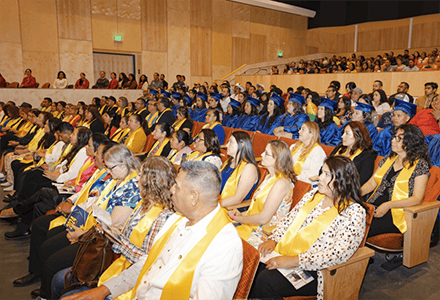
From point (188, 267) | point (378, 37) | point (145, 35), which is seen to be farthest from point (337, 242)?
point (378, 37)

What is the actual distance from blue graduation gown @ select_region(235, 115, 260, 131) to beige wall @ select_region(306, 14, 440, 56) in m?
13.4

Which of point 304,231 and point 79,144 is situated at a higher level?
point 79,144

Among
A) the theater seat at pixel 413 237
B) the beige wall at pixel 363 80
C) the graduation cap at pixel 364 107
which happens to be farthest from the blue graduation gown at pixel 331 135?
the beige wall at pixel 363 80

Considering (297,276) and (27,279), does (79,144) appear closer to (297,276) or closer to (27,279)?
(27,279)

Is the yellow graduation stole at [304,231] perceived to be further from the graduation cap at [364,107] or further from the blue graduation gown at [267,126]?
the blue graduation gown at [267,126]

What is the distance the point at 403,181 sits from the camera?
287 centimetres

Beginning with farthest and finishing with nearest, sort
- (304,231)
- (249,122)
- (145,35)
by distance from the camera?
(145,35) → (249,122) → (304,231)

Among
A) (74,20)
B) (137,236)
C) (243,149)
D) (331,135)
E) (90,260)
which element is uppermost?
(74,20)

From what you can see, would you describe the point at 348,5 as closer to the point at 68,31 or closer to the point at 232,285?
the point at 68,31

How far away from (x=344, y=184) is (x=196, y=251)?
992 millimetres

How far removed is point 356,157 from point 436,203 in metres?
0.81

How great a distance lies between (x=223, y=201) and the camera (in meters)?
3.11

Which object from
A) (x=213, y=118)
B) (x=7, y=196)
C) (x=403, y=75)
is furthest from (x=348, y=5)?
(x=7, y=196)

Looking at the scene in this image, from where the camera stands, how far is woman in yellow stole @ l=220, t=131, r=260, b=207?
3.00 metres
